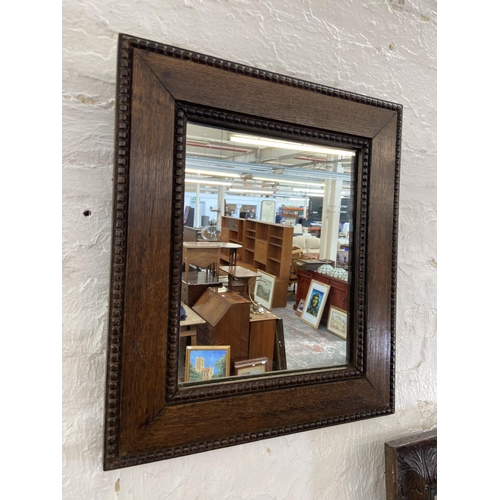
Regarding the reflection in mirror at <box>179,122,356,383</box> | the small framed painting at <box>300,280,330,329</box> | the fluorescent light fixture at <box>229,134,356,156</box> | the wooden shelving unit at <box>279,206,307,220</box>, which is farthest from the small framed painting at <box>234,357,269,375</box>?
the fluorescent light fixture at <box>229,134,356,156</box>

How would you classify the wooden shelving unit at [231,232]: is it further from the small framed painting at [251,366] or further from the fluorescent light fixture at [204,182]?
the small framed painting at [251,366]

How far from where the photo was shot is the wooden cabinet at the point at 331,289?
0.65m

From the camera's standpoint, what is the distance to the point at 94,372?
521mm

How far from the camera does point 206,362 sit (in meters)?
0.57

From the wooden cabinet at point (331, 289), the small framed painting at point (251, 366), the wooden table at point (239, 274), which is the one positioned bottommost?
the small framed painting at point (251, 366)

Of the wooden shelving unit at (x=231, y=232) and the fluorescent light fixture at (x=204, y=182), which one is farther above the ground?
the fluorescent light fixture at (x=204, y=182)

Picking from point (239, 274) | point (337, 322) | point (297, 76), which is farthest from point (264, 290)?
point (297, 76)

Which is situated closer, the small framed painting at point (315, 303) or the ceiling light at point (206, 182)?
the ceiling light at point (206, 182)

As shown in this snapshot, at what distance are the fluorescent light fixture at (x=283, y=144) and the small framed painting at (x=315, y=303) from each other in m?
0.23

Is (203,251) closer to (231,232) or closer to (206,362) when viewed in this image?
(231,232)

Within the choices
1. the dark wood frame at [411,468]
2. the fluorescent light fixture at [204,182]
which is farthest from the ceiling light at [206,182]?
the dark wood frame at [411,468]

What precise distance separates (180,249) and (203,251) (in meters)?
0.05
